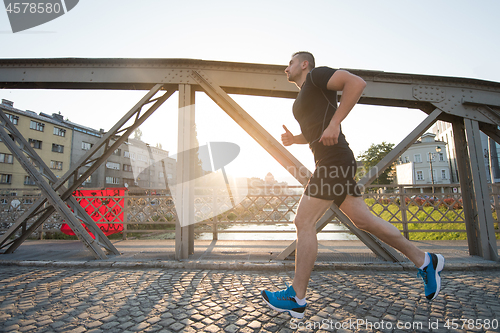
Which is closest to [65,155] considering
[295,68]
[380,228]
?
[295,68]

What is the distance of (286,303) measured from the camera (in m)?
2.17

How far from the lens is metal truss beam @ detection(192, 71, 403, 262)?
4109mm

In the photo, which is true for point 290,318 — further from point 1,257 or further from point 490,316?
point 1,257

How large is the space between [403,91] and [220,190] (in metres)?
5.38

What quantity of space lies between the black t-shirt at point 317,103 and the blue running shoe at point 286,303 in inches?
53.8

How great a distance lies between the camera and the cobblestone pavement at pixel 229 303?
205cm

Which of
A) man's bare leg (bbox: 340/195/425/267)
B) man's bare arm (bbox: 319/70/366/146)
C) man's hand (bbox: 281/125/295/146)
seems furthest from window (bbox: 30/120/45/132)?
man's bare leg (bbox: 340/195/425/267)

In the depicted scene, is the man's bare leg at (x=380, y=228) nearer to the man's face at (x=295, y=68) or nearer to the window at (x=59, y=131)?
the man's face at (x=295, y=68)

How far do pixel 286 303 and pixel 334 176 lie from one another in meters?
1.16

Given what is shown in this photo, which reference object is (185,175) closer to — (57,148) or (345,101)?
(345,101)

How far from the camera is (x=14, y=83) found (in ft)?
16.5

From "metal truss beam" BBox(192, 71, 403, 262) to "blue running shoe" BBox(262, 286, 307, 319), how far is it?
1996 mm

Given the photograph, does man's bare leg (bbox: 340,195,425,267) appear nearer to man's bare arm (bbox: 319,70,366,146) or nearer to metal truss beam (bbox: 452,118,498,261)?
man's bare arm (bbox: 319,70,366,146)

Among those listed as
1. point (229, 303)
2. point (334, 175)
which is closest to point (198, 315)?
point (229, 303)
